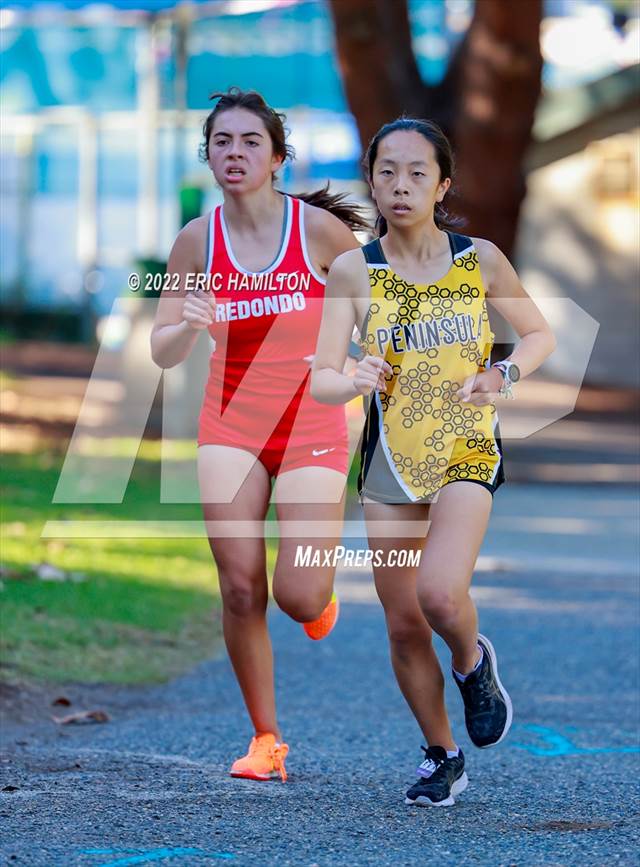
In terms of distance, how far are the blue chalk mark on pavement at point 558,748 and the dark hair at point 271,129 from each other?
2146 mm

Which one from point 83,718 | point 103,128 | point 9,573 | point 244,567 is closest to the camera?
point 244,567

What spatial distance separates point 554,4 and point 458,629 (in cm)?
3429

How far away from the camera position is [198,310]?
17.0 feet

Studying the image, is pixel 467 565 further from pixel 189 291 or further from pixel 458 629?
pixel 189 291

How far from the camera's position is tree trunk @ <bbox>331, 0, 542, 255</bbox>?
15312mm

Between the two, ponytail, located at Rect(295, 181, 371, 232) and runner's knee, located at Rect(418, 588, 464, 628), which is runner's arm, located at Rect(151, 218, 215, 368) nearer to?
ponytail, located at Rect(295, 181, 371, 232)

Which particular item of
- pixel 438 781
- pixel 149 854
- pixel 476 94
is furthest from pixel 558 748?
pixel 476 94

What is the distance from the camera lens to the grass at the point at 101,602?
8016 mm

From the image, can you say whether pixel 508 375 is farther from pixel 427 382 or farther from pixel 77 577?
pixel 77 577

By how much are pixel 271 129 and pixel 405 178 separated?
726 mm

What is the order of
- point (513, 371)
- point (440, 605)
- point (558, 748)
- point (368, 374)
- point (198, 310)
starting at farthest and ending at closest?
point (558, 748)
point (198, 310)
point (513, 371)
point (440, 605)
point (368, 374)

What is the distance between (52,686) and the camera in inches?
295

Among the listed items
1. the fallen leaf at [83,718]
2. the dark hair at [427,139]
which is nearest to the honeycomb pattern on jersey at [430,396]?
the dark hair at [427,139]

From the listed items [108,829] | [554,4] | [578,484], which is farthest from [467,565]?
[554,4]
